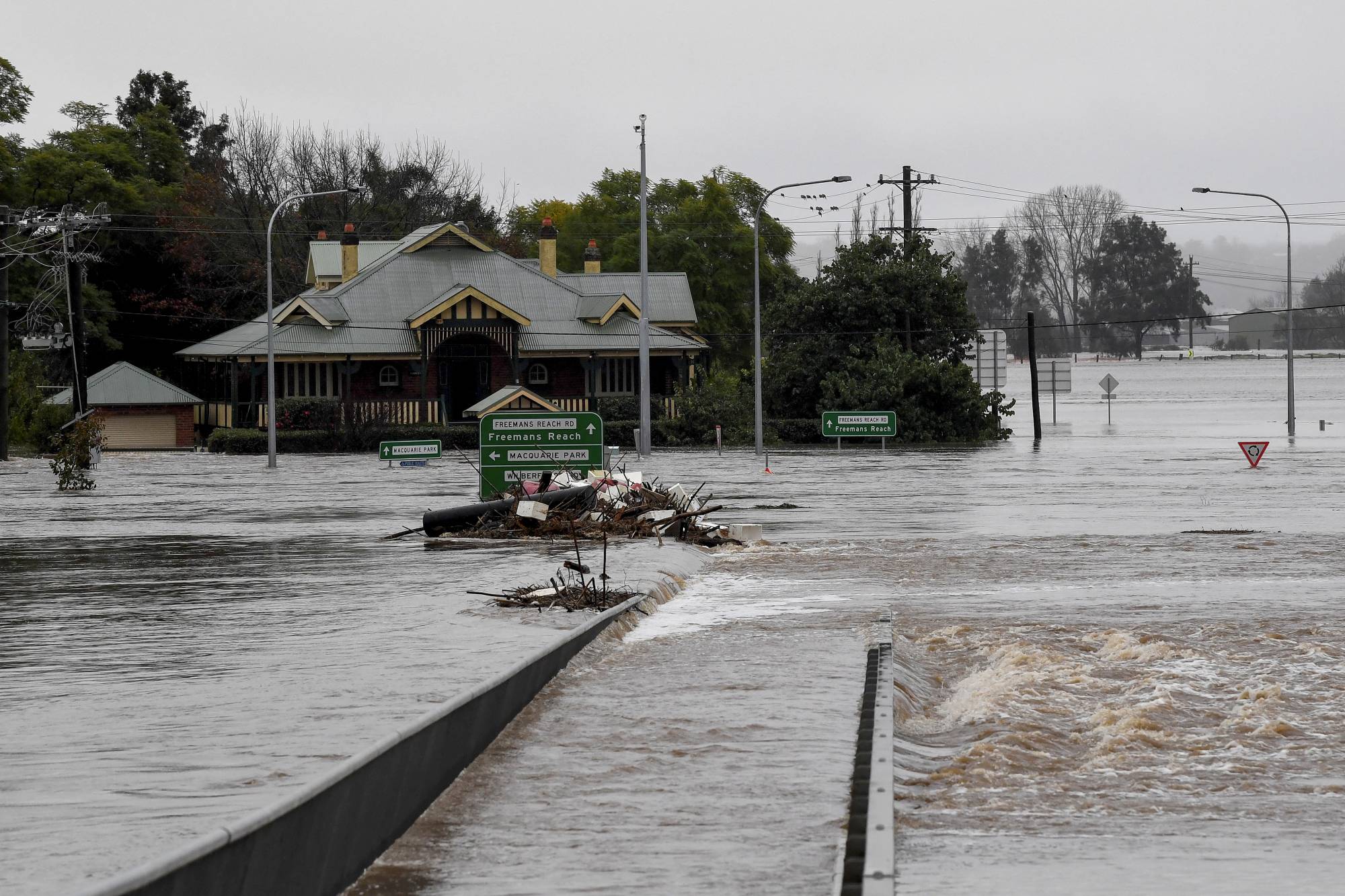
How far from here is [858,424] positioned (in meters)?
57.5

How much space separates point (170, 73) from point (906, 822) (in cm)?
10458

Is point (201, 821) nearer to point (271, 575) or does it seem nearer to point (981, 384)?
point (271, 575)

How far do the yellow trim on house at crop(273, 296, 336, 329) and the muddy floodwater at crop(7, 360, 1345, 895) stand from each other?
4489cm

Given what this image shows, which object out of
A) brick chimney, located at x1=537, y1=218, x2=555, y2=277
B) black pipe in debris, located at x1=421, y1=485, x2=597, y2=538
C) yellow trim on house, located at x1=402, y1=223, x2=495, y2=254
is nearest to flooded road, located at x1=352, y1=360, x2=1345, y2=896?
black pipe in debris, located at x1=421, y1=485, x2=597, y2=538

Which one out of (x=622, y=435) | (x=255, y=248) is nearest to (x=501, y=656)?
(x=622, y=435)

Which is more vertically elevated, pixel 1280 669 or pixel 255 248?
pixel 255 248

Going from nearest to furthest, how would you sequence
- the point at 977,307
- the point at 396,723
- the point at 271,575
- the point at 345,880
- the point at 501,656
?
the point at 345,880 → the point at 396,723 → the point at 501,656 → the point at 271,575 → the point at 977,307

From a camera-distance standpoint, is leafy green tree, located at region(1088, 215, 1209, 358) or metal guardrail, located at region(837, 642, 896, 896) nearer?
metal guardrail, located at region(837, 642, 896, 896)

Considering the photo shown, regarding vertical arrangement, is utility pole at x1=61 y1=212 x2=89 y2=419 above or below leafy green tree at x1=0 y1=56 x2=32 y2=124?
below

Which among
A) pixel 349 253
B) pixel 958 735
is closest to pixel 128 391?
pixel 349 253

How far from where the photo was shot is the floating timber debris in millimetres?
20500

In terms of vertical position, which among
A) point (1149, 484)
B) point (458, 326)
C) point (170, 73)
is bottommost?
point (1149, 484)

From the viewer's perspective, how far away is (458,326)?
6550cm

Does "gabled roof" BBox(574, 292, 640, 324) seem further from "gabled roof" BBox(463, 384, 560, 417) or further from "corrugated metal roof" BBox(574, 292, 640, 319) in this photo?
"gabled roof" BBox(463, 384, 560, 417)
